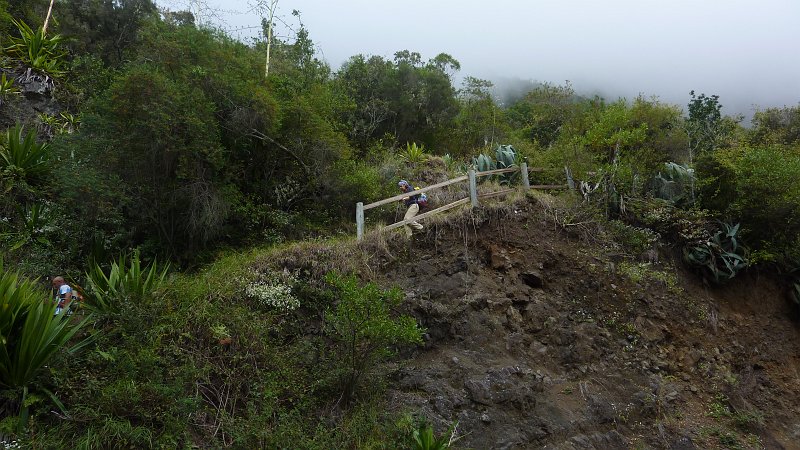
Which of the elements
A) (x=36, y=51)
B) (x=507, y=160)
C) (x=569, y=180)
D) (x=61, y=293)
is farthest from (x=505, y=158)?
(x=36, y=51)

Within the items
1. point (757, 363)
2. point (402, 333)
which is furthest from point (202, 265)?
point (757, 363)

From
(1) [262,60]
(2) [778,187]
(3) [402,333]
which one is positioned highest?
(1) [262,60]

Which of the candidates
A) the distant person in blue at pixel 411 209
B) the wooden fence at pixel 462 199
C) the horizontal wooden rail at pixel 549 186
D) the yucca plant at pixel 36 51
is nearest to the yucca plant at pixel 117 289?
the wooden fence at pixel 462 199

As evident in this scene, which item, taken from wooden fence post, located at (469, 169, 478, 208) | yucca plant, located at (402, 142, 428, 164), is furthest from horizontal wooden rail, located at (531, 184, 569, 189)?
yucca plant, located at (402, 142, 428, 164)

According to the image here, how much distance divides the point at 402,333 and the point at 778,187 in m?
9.40

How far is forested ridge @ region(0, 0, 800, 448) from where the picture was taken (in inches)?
303

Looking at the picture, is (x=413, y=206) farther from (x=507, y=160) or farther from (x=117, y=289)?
(x=117, y=289)

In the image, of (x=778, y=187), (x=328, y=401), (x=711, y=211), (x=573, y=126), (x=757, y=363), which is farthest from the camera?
(x=573, y=126)

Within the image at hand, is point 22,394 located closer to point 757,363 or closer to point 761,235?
point 757,363

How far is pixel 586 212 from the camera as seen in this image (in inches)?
499

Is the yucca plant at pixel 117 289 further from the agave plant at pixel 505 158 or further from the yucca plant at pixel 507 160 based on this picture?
the agave plant at pixel 505 158

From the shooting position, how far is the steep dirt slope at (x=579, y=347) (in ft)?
29.3

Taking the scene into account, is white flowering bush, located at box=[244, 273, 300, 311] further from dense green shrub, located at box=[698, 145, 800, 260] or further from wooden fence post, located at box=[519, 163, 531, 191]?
dense green shrub, located at box=[698, 145, 800, 260]

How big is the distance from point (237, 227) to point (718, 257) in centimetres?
1024
